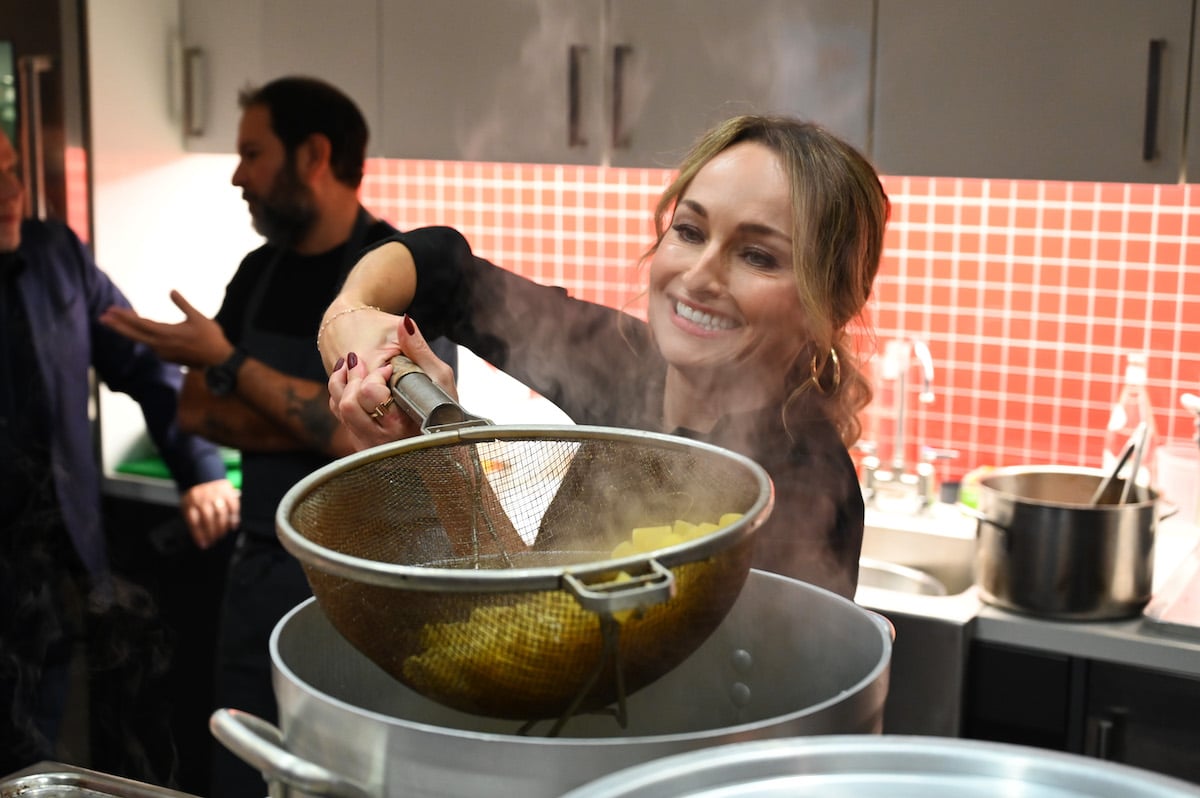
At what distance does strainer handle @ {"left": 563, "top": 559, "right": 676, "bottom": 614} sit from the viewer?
523 millimetres

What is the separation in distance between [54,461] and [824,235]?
184cm

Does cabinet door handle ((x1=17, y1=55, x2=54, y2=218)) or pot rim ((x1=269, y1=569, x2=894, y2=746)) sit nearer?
pot rim ((x1=269, y1=569, x2=894, y2=746))

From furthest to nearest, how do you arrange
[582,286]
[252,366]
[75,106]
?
[582,286]
[75,106]
[252,366]

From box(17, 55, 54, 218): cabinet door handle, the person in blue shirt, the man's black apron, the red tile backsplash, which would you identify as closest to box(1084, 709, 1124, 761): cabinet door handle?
the red tile backsplash

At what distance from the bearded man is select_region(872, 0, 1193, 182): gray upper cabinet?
859mm

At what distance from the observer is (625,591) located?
20.8 inches

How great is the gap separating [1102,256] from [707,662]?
1789 mm

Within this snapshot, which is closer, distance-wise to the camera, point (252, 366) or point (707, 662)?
point (707, 662)

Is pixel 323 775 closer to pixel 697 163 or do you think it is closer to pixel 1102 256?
pixel 697 163

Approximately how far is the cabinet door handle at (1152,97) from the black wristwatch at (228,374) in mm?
1521

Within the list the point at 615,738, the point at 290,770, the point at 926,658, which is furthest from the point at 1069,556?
the point at 290,770

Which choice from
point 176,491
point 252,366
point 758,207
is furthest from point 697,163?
point 176,491

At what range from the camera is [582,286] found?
105 inches

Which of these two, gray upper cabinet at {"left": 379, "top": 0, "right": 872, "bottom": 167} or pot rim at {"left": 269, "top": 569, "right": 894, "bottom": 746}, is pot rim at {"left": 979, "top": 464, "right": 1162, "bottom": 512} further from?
pot rim at {"left": 269, "top": 569, "right": 894, "bottom": 746}
